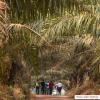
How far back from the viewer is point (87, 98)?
932 cm

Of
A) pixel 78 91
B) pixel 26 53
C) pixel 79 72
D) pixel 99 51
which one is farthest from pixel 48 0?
pixel 79 72

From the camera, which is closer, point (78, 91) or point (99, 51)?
point (99, 51)

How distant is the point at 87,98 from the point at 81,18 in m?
2.08

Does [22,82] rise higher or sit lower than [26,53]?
lower

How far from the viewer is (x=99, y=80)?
18.4m

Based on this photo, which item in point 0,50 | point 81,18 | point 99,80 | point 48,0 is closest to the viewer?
point 48,0

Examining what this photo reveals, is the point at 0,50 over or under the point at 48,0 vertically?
under

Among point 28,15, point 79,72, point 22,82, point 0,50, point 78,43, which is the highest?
point 28,15

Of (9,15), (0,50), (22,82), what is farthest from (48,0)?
(22,82)

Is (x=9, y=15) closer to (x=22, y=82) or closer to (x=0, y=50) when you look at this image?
(x=0, y=50)

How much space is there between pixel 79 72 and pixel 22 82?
7.79 metres

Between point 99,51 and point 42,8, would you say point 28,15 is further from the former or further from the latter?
point 99,51

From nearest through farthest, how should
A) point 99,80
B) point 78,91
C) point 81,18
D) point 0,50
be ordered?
1. point 0,50
2. point 81,18
3. point 99,80
4. point 78,91

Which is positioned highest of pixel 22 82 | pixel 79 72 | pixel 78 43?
pixel 78 43
